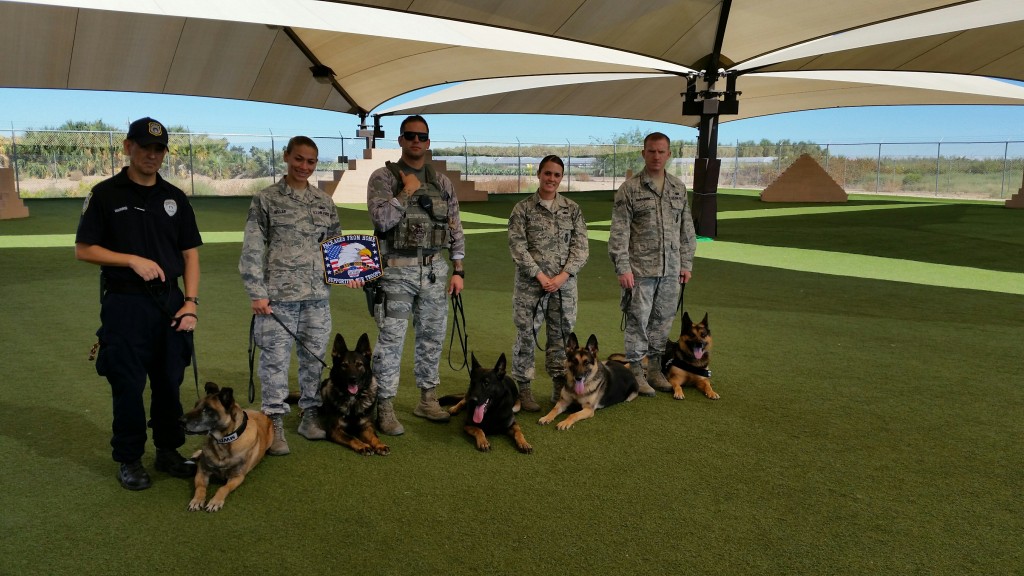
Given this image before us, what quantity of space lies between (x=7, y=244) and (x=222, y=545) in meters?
12.8

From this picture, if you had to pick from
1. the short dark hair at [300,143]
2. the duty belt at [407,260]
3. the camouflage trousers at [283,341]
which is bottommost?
the camouflage trousers at [283,341]

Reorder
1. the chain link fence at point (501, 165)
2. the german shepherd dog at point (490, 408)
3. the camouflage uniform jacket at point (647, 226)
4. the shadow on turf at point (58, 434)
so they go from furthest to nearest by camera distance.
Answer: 1. the chain link fence at point (501, 165)
2. the camouflage uniform jacket at point (647, 226)
3. the german shepherd dog at point (490, 408)
4. the shadow on turf at point (58, 434)

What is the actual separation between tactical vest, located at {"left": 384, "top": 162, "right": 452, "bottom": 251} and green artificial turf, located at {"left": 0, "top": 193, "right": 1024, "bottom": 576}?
1242 millimetres

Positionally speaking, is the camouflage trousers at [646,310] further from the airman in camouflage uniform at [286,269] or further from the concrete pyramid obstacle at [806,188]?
the concrete pyramid obstacle at [806,188]

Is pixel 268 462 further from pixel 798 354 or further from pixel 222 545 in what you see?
pixel 798 354

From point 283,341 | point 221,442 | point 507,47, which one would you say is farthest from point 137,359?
point 507,47

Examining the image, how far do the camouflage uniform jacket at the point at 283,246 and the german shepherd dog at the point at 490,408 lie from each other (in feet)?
3.58

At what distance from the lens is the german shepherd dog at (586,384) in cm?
447

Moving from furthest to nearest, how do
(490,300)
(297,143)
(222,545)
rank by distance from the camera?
(490,300) < (297,143) < (222,545)

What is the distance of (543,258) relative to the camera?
4.70m

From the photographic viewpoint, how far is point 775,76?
68.4 feet

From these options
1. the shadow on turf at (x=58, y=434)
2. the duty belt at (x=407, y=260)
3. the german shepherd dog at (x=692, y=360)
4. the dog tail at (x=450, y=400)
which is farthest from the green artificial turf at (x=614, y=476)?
the duty belt at (x=407, y=260)

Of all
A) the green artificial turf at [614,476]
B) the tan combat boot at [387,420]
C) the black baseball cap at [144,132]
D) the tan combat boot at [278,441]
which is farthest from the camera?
the tan combat boot at [387,420]

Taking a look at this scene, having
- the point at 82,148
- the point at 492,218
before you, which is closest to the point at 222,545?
the point at 492,218
